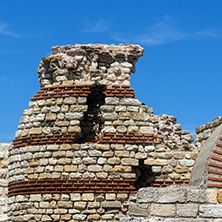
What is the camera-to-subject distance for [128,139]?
11570 mm

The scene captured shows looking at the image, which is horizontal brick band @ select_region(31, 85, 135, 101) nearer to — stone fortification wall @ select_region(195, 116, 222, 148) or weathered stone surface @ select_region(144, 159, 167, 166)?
weathered stone surface @ select_region(144, 159, 167, 166)

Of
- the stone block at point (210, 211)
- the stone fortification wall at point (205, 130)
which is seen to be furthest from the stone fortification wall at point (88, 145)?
the stone block at point (210, 211)

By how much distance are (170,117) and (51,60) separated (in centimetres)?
349

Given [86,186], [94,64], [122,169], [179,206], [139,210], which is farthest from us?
[94,64]

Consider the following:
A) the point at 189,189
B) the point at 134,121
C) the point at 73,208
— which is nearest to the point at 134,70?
the point at 134,121

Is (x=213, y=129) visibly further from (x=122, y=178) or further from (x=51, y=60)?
(x=51, y=60)

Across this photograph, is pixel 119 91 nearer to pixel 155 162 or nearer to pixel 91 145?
pixel 91 145

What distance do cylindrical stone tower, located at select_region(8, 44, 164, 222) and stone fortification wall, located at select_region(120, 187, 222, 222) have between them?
3.26 metres

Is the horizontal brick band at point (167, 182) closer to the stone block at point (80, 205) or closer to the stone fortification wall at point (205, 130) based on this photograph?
the stone fortification wall at point (205, 130)

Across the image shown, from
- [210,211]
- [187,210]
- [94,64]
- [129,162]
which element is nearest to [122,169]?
[129,162]

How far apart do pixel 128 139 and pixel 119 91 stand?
1.25 m

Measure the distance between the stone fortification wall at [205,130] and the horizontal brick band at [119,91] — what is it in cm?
201

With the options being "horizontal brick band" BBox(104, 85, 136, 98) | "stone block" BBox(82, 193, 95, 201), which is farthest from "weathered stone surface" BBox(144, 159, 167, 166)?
"horizontal brick band" BBox(104, 85, 136, 98)

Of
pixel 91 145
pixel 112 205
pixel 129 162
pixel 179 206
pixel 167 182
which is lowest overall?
pixel 179 206
